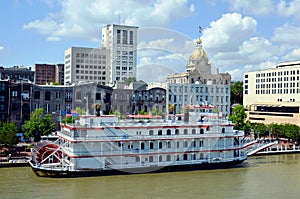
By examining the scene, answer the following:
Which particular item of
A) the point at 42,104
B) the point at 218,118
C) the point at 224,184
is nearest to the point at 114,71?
the point at 42,104

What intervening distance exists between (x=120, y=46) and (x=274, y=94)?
4333cm

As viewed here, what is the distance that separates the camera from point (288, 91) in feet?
239

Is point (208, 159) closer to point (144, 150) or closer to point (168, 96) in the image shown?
point (144, 150)

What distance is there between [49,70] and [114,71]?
1483 inches

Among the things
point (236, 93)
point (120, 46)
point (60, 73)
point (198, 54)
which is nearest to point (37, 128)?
point (198, 54)

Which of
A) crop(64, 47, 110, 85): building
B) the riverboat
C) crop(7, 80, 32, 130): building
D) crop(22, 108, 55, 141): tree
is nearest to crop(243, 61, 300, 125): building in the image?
the riverboat

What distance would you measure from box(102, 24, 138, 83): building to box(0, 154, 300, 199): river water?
210 ft

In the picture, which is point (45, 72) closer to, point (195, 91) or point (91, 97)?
point (195, 91)

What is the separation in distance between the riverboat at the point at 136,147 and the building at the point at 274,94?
93.4 feet

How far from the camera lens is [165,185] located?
2720 cm

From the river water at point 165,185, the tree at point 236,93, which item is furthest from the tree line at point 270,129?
the tree at point 236,93

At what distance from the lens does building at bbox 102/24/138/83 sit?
310ft

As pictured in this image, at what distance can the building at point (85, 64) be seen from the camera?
102 meters

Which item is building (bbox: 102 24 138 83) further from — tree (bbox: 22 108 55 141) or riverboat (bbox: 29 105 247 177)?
riverboat (bbox: 29 105 247 177)
